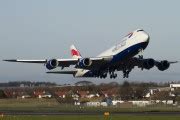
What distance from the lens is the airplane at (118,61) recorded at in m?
79.8

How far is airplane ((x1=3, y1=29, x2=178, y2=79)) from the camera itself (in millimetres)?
79750

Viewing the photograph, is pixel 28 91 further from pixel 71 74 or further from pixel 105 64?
pixel 105 64

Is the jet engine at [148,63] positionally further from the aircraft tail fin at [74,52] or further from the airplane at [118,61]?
the aircraft tail fin at [74,52]

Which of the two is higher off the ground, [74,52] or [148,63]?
[74,52]

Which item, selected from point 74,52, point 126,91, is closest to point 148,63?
point 74,52

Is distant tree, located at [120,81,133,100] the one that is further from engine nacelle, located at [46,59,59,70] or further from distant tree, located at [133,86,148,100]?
engine nacelle, located at [46,59,59,70]

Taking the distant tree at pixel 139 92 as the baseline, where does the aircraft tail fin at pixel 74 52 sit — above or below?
above

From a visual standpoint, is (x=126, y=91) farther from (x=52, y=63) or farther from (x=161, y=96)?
(x=52, y=63)

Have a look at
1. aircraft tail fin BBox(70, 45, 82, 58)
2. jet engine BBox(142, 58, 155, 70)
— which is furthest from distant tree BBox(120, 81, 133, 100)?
jet engine BBox(142, 58, 155, 70)

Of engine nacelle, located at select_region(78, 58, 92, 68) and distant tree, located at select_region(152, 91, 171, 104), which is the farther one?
distant tree, located at select_region(152, 91, 171, 104)

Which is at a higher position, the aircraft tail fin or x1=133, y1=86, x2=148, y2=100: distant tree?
the aircraft tail fin

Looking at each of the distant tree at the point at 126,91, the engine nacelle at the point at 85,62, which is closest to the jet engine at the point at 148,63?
the engine nacelle at the point at 85,62

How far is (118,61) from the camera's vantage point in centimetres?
→ 8225

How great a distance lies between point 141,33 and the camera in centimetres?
7994
